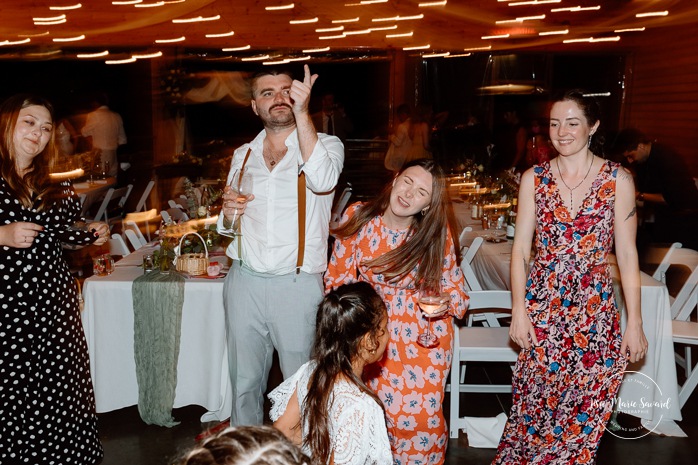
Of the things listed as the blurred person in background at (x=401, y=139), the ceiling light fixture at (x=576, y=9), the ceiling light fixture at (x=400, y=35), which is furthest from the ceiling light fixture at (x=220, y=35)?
the ceiling light fixture at (x=576, y=9)

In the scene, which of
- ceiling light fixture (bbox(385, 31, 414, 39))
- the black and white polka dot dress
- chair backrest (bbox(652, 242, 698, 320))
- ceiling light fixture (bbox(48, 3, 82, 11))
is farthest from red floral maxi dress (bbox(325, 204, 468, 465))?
ceiling light fixture (bbox(385, 31, 414, 39))

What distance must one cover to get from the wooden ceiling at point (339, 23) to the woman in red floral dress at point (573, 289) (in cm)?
759

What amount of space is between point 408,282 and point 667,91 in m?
9.48

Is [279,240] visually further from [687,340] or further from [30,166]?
[687,340]

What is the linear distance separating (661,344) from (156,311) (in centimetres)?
280

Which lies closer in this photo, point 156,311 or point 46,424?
point 46,424

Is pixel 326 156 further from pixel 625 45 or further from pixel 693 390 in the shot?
pixel 625 45

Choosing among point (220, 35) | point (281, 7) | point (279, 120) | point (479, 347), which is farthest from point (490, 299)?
point (220, 35)

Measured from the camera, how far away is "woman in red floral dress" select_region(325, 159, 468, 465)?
2.88 m

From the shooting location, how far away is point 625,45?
11.9 metres

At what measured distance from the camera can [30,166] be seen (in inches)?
115

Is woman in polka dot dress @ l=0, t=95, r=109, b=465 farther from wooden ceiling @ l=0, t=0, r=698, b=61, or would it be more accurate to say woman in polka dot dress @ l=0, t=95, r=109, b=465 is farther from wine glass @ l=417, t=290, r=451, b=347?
wooden ceiling @ l=0, t=0, r=698, b=61

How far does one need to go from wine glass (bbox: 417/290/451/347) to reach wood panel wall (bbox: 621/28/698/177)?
810 cm

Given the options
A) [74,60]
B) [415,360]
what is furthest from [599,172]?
[74,60]
